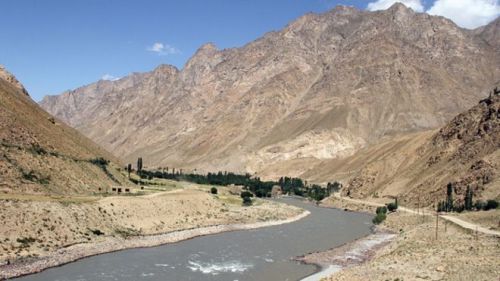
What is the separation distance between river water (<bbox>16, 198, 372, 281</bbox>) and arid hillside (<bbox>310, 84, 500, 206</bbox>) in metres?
32.2

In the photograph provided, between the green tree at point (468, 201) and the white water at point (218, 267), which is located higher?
the green tree at point (468, 201)

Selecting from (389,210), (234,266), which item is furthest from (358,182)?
(234,266)

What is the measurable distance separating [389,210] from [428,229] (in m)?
44.2

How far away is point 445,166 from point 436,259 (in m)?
86.2

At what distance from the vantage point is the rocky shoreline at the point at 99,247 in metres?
55.6

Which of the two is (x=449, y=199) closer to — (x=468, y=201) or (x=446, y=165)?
(x=468, y=201)

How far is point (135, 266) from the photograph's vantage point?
61500mm

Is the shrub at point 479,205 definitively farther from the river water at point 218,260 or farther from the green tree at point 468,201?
the river water at point 218,260

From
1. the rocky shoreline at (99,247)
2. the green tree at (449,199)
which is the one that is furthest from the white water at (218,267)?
the green tree at (449,199)

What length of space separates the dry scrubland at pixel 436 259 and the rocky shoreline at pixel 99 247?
28246 millimetres

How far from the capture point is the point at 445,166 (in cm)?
13750

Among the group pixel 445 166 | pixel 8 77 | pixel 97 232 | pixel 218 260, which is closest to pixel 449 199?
pixel 445 166

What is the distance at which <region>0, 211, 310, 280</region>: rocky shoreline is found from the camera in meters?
55.6

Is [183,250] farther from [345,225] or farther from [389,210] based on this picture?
[389,210]
